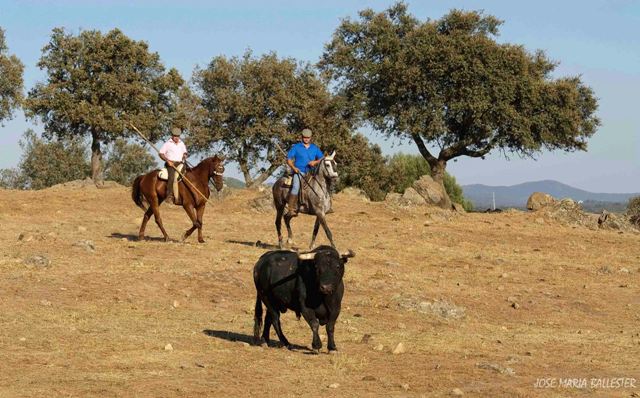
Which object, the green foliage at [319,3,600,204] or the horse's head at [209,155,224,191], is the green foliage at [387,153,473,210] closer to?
the green foliage at [319,3,600,204]

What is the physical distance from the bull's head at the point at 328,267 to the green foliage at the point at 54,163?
7267 centimetres

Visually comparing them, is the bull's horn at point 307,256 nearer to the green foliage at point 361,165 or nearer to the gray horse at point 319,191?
the gray horse at point 319,191

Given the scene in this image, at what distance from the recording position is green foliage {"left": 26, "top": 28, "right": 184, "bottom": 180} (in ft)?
186

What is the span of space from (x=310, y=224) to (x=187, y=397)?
23814 mm

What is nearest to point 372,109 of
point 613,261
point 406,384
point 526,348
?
point 613,261

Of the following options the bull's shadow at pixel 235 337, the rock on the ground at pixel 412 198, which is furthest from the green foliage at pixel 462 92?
the bull's shadow at pixel 235 337

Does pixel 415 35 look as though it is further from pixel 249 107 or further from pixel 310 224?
pixel 310 224

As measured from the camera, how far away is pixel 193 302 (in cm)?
1880

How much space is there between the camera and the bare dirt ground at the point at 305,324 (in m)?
12.1

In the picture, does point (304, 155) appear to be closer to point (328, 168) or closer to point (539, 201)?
point (328, 168)

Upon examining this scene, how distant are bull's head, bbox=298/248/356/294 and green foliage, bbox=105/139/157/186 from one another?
75323mm

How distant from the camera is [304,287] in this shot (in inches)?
543

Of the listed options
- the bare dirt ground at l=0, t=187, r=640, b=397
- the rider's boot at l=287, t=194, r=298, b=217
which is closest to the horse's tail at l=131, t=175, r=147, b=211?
the bare dirt ground at l=0, t=187, r=640, b=397

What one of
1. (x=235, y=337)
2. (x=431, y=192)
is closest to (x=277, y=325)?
(x=235, y=337)
